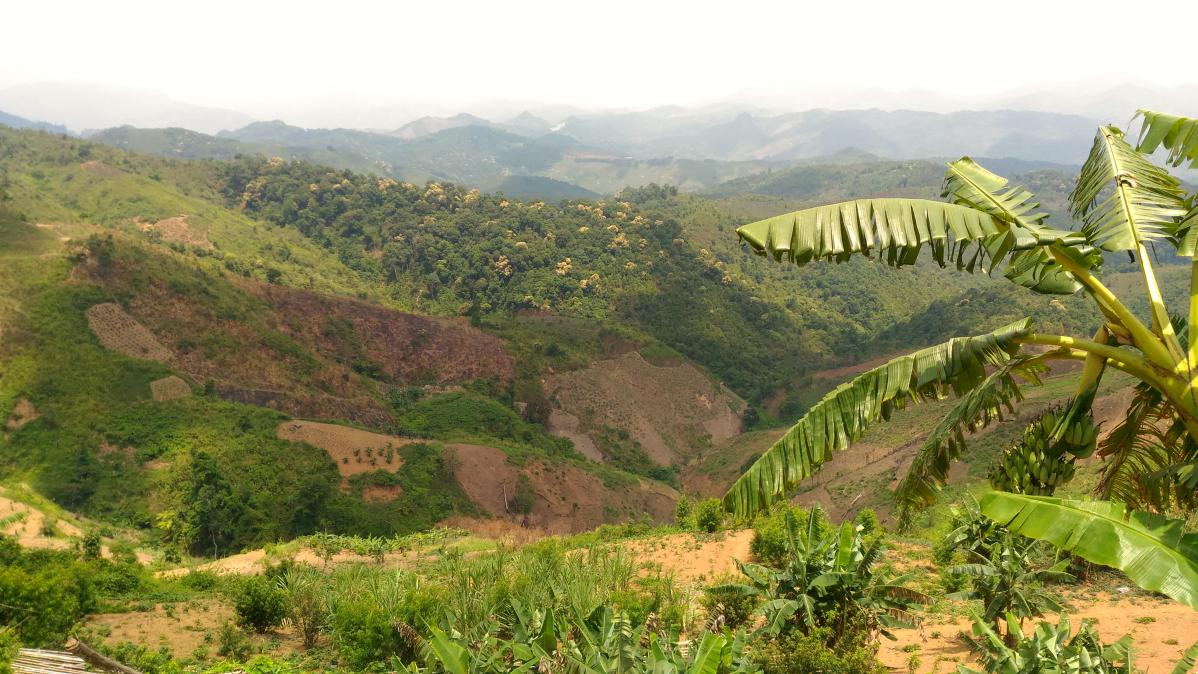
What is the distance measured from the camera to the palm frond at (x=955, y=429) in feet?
11.6

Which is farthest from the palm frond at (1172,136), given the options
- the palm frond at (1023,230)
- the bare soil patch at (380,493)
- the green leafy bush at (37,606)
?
the bare soil patch at (380,493)

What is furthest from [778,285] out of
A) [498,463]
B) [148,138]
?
[148,138]

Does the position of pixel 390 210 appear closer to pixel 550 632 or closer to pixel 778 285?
pixel 778 285

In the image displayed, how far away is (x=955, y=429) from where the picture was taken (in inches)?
147

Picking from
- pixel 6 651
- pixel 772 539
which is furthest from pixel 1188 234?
pixel 772 539

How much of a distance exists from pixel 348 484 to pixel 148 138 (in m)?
184

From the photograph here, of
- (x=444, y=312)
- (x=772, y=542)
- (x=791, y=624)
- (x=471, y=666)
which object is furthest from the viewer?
(x=444, y=312)

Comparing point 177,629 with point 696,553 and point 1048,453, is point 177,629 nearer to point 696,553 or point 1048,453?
point 696,553

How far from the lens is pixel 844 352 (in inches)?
2470

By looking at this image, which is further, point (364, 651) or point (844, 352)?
point (844, 352)

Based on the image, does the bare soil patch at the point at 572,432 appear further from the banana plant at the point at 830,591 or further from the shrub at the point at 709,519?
the banana plant at the point at 830,591

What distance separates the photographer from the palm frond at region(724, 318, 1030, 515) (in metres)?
3.52

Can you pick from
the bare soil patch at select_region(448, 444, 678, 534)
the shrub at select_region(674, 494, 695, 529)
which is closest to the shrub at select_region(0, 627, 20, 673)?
the shrub at select_region(674, 494, 695, 529)

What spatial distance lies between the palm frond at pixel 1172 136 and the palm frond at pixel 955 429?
4.96 feet
